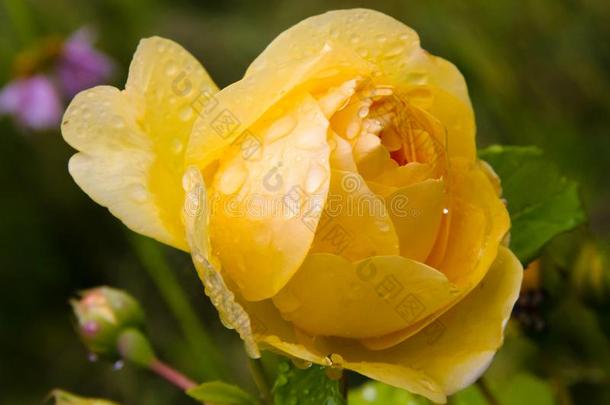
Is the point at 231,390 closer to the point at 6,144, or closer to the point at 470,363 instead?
the point at 470,363

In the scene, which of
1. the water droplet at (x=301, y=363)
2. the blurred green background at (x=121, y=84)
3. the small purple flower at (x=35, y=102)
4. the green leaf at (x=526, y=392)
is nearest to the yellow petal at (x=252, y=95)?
the water droplet at (x=301, y=363)

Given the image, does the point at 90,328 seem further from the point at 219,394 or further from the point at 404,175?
the point at 404,175

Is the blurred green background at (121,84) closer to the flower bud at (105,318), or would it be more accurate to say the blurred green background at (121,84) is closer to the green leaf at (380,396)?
the green leaf at (380,396)

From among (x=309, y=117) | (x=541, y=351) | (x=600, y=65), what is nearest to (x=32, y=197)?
(x=600, y=65)

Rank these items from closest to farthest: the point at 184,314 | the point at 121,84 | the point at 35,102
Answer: the point at 184,314, the point at 35,102, the point at 121,84

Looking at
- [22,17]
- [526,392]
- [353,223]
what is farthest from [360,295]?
[22,17]

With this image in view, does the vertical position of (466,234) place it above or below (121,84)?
above

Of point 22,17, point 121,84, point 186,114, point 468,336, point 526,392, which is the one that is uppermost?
point 186,114
